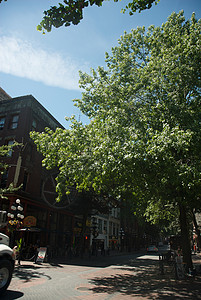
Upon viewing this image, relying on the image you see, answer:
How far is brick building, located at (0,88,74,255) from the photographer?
24875mm

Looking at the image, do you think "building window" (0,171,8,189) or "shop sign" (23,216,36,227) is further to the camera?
"building window" (0,171,8,189)

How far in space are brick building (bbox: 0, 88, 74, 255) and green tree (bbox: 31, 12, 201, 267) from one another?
11.8 metres

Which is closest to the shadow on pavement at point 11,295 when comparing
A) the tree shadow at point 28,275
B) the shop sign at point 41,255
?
the tree shadow at point 28,275

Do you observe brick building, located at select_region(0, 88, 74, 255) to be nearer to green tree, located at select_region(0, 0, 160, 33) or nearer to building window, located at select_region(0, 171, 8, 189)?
building window, located at select_region(0, 171, 8, 189)

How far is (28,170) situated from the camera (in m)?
26.4

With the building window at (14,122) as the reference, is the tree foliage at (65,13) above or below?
below

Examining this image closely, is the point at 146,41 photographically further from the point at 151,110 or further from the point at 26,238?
the point at 26,238

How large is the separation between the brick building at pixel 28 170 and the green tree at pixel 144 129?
11.8m

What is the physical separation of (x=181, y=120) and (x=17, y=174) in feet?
62.1

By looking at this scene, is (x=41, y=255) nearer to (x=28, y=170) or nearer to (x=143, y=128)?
(x=28, y=170)

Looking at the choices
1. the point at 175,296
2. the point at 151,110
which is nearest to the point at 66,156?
the point at 151,110

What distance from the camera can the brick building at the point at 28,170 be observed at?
979 inches

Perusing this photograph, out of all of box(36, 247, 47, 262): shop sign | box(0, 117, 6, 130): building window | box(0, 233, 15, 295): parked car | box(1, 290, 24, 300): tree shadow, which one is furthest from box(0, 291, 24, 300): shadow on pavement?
box(0, 117, 6, 130): building window

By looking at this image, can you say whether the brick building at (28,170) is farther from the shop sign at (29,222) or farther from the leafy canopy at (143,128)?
the leafy canopy at (143,128)
